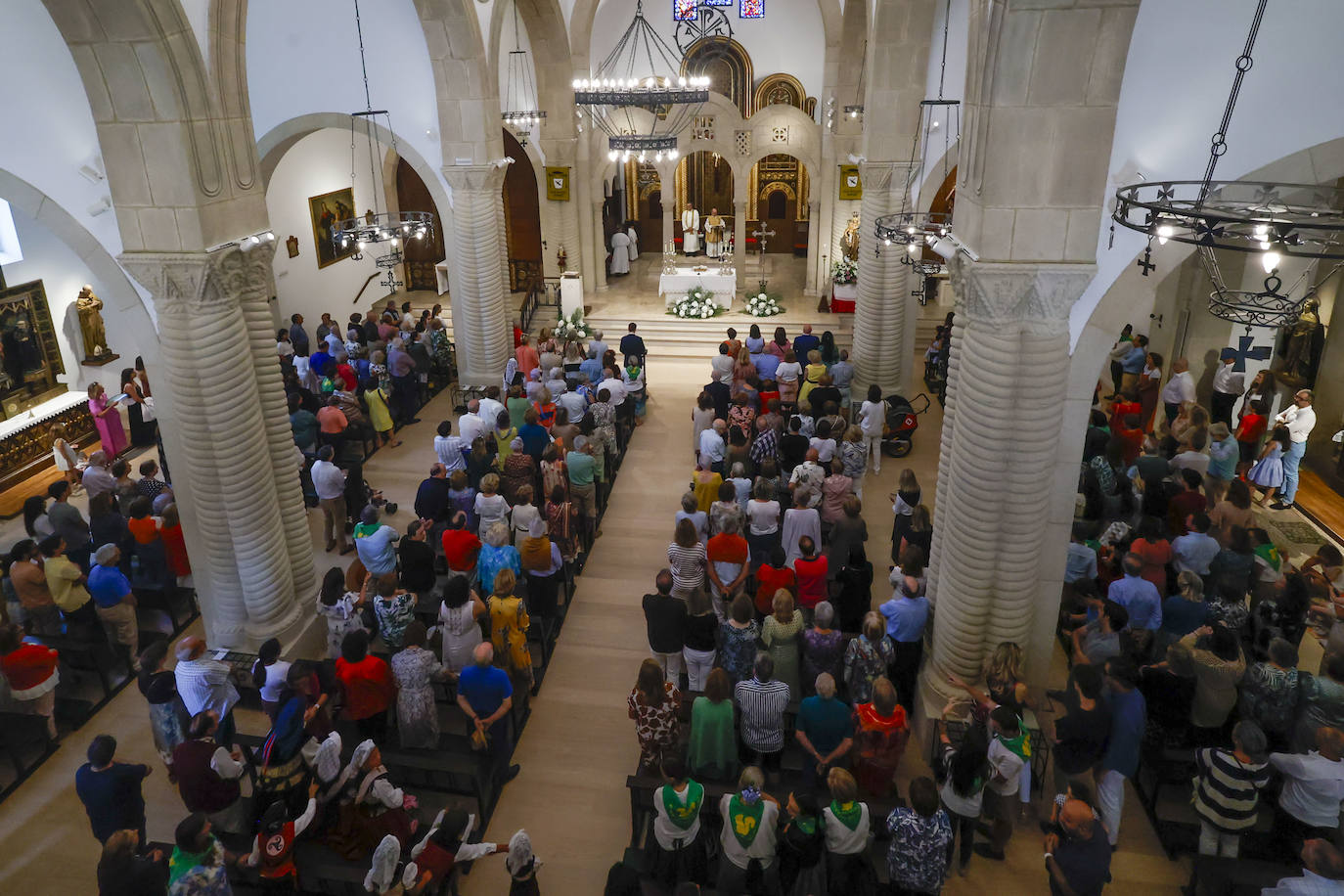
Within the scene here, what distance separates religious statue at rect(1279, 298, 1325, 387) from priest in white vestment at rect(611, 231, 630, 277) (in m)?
13.7

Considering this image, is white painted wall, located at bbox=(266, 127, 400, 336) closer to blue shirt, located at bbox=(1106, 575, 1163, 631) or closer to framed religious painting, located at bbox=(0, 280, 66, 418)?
framed religious painting, located at bbox=(0, 280, 66, 418)

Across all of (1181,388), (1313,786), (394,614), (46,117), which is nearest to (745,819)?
(394,614)

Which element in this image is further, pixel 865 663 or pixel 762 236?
pixel 762 236

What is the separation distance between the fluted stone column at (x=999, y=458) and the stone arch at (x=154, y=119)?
18.1ft

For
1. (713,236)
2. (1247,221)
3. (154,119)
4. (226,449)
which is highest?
(154,119)

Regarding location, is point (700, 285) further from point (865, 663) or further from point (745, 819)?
point (745, 819)

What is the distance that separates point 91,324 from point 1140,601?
1405cm

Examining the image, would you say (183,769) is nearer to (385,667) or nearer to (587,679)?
(385,667)

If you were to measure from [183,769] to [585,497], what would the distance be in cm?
486

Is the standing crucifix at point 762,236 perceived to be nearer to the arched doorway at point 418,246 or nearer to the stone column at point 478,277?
the arched doorway at point 418,246

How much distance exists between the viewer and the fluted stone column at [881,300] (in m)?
13.3

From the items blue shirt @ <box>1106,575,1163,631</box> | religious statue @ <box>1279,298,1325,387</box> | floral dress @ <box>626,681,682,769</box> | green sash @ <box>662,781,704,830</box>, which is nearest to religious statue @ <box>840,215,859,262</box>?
religious statue @ <box>1279,298,1325,387</box>

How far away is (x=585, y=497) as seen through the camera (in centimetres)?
988

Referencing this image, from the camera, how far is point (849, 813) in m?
5.11
